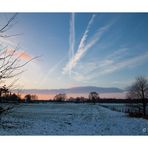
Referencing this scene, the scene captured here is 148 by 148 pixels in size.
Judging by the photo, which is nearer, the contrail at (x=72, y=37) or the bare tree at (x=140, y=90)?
the contrail at (x=72, y=37)

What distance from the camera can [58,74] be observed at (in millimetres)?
9164

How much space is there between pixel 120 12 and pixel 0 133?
4.84 metres

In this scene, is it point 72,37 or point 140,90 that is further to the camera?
point 140,90

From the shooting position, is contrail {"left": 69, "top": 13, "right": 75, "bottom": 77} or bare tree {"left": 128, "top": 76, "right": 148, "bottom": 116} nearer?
contrail {"left": 69, "top": 13, "right": 75, "bottom": 77}

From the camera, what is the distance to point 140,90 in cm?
1168

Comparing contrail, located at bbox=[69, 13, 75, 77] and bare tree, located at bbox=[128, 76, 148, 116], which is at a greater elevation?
contrail, located at bbox=[69, 13, 75, 77]

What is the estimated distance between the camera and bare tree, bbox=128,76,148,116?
9.50 metres

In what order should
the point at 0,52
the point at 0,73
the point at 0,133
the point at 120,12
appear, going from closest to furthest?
the point at 0,73
the point at 0,52
the point at 120,12
the point at 0,133

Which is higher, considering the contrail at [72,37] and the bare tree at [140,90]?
the contrail at [72,37]

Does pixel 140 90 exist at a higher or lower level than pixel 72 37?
lower

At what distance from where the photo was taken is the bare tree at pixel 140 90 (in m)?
9.50
